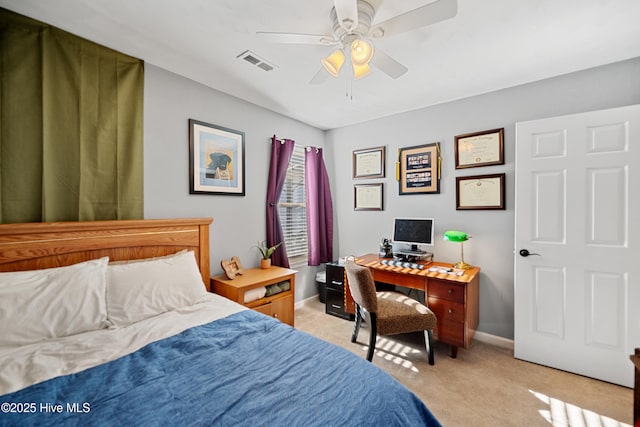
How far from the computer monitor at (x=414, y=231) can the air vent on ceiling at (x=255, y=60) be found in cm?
214

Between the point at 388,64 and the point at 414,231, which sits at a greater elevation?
the point at 388,64

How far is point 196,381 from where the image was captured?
1074mm

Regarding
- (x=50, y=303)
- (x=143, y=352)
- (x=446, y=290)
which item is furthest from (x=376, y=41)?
(x=50, y=303)

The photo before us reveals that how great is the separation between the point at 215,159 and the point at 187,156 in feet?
0.91

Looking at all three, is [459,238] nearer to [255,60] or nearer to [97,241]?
[255,60]

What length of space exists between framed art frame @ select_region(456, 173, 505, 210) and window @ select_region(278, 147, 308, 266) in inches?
78.8

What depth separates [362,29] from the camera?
160 centimetres

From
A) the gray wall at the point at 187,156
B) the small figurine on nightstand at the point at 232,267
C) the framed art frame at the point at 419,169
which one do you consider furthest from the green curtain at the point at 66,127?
the framed art frame at the point at 419,169

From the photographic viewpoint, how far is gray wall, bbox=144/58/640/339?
2248mm

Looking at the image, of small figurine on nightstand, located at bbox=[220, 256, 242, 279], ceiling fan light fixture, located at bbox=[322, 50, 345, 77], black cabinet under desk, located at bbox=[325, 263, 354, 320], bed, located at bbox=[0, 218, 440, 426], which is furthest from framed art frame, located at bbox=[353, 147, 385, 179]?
bed, located at bbox=[0, 218, 440, 426]

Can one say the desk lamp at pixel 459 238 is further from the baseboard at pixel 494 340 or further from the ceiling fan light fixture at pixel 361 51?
the ceiling fan light fixture at pixel 361 51

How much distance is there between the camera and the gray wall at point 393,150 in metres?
2.25

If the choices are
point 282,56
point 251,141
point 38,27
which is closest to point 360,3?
point 282,56

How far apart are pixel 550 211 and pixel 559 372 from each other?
4.48ft
